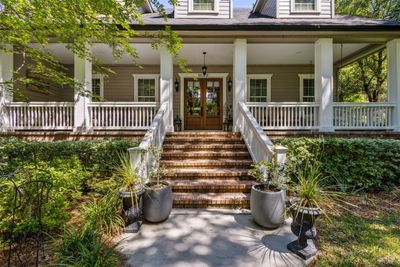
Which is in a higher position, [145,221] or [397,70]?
[397,70]

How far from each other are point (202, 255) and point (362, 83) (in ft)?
56.7

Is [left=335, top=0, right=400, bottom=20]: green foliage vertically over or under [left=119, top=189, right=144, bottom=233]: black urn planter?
over

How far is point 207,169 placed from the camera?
5.22 metres

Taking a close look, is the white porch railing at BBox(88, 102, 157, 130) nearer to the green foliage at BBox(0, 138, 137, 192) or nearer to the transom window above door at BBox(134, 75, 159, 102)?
the green foliage at BBox(0, 138, 137, 192)

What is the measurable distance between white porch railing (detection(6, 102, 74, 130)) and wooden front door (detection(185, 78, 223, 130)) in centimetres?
475

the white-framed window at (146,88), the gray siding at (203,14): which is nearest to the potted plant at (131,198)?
the gray siding at (203,14)

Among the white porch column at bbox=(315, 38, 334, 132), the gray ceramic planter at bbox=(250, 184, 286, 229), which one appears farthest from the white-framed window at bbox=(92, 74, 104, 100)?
the gray ceramic planter at bbox=(250, 184, 286, 229)

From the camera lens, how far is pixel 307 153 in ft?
16.0

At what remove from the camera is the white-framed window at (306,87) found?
409 inches

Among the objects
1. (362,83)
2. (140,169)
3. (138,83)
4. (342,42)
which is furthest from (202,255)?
(362,83)

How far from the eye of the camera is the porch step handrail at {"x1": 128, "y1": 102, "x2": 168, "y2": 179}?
3.97 m

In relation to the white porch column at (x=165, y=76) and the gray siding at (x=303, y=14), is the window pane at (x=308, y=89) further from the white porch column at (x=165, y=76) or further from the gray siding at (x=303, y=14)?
the white porch column at (x=165, y=76)

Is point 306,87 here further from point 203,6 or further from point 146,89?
point 146,89

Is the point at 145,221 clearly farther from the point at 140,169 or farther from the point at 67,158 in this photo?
the point at 67,158
